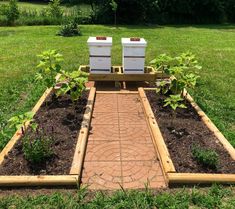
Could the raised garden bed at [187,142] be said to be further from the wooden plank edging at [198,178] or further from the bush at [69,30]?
the bush at [69,30]

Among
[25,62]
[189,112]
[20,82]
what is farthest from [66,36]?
[189,112]

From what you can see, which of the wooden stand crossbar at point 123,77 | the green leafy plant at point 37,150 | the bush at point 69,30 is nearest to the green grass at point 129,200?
the green leafy plant at point 37,150

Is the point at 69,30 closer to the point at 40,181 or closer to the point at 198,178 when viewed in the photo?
the point at 40,181

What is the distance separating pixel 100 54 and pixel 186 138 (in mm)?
3434

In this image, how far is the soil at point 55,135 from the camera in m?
4.46

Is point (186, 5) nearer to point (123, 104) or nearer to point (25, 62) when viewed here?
point (25, 62)

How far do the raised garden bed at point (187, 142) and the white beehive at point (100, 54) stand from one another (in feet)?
5.34

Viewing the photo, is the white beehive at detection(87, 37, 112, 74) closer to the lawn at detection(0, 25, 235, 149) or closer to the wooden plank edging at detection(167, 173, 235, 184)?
the lawn at detection(0, 25, 235, 149)

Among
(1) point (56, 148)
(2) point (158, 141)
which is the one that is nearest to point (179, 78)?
(2) point (158, 141)

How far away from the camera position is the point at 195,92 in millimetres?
7844

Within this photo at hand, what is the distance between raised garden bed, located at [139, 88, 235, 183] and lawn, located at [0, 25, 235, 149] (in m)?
0.39

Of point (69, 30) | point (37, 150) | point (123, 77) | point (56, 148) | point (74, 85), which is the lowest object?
point (56, 148)

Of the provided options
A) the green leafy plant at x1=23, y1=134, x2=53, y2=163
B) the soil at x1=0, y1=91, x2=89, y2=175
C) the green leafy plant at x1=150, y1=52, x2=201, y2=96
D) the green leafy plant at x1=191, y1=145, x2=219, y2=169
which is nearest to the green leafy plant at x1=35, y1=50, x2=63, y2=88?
the soil at x1=0, y1=91, x2=89, y2=175

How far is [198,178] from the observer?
4234 mm
